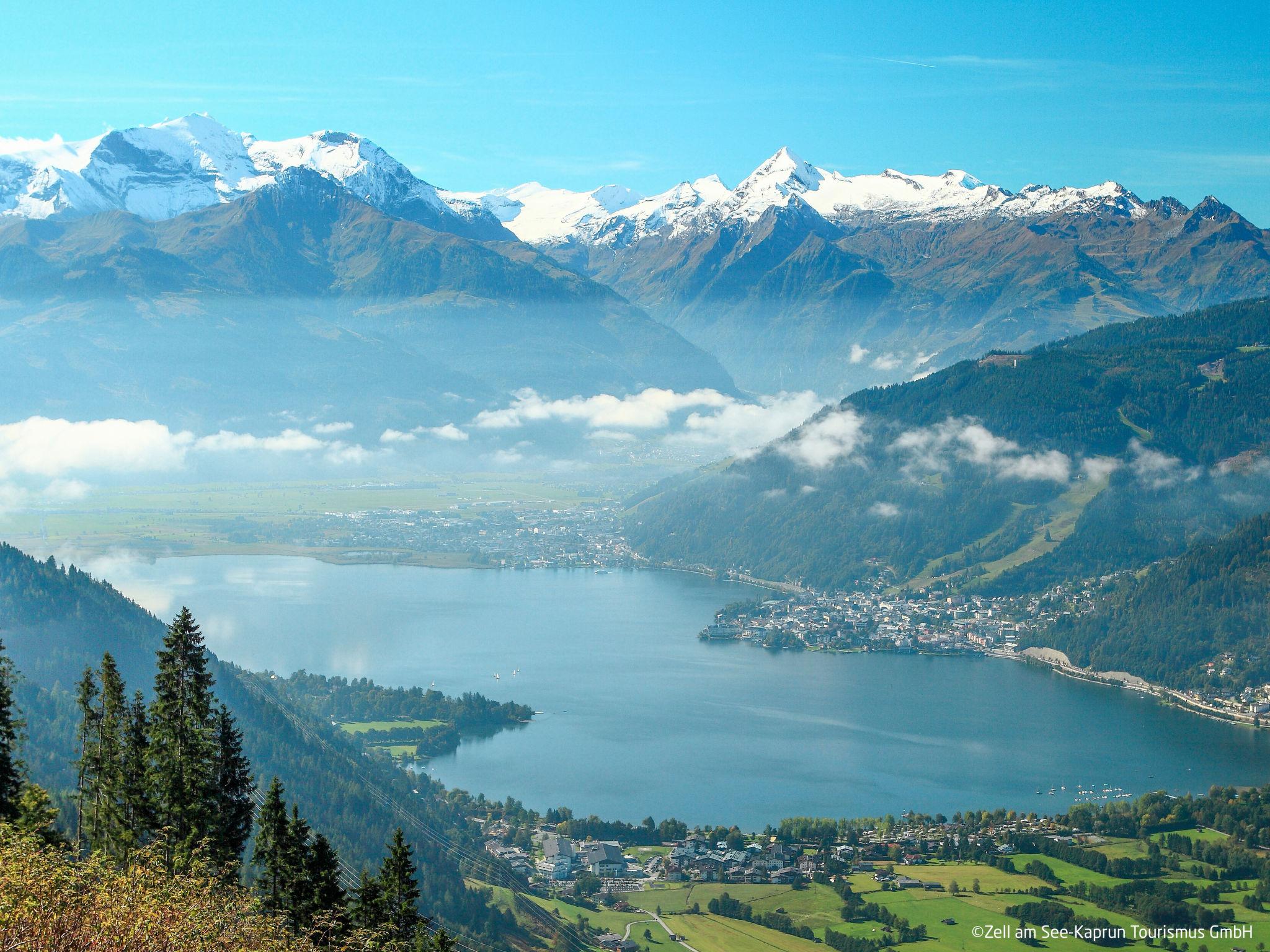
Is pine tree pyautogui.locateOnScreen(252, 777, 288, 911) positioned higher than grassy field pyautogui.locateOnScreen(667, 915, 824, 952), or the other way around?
pine tree pyautogui.locateOnScreen(252, 777, 288, 911)

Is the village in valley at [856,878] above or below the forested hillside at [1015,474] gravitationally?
below

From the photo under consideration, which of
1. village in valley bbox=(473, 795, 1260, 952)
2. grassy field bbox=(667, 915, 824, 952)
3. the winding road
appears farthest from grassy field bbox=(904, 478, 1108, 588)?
the winding road

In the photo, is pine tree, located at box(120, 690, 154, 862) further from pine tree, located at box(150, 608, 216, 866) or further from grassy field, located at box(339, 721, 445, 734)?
grassy field, located at box(339, 721, 445, 734)

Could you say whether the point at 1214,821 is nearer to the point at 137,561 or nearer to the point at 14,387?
the point at 137,561

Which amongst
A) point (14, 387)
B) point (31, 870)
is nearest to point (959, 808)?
point (31, 870)

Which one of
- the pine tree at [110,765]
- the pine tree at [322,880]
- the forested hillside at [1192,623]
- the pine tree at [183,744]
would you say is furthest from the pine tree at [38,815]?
the forested hillside at [1192,623]

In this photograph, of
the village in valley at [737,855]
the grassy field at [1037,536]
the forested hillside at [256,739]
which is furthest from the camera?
the grassy field at [1037,536]

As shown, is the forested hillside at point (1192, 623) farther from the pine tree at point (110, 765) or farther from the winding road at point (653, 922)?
the pine tree at point (110, 765)
